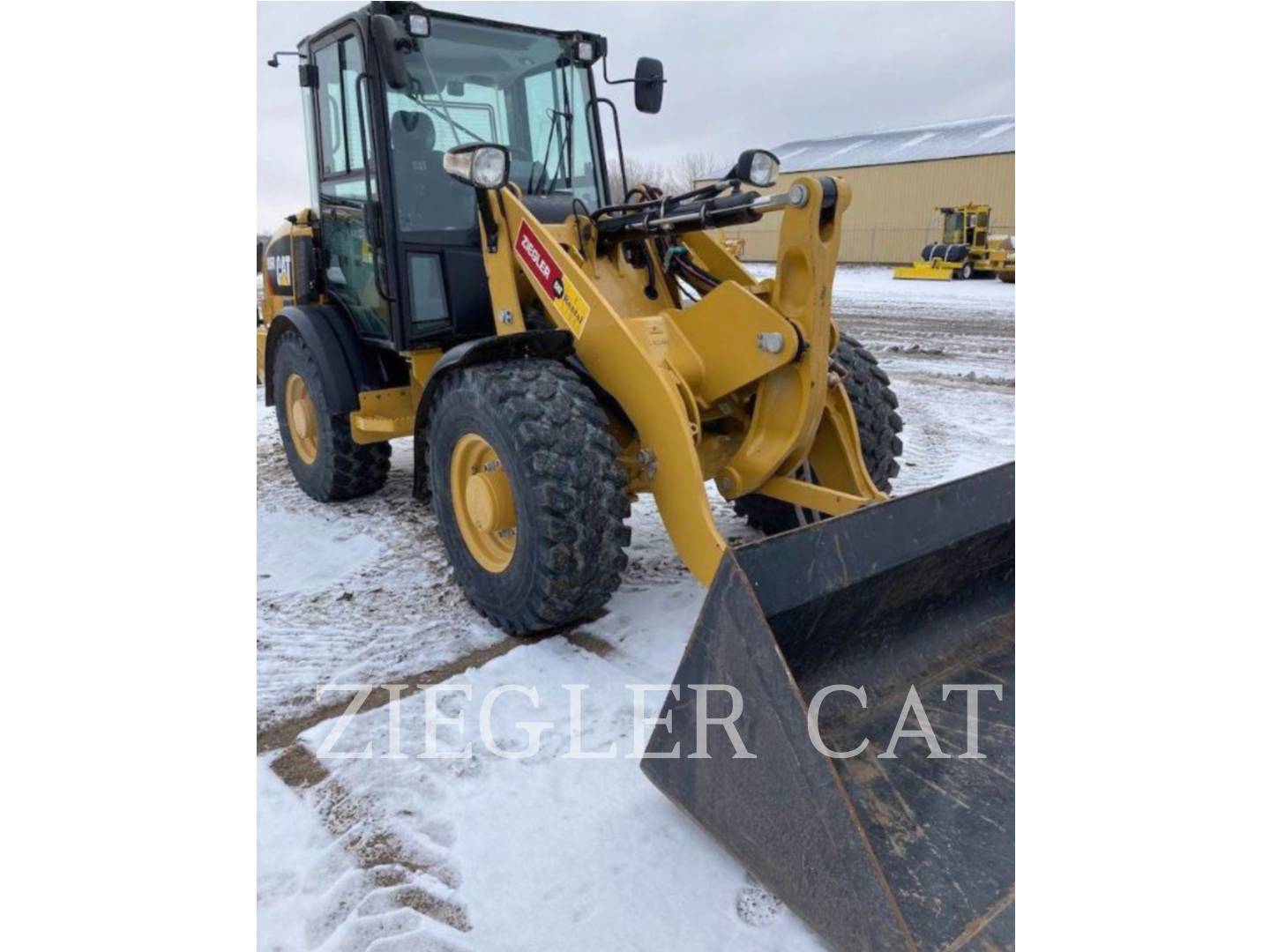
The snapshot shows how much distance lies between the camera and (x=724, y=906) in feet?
6.98

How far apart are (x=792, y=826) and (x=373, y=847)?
109cm

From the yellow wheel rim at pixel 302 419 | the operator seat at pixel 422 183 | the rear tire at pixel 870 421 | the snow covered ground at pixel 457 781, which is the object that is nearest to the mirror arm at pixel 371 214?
the operator seat at pixel 422 183

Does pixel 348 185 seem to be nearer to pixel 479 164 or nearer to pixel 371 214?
pixel 371 214

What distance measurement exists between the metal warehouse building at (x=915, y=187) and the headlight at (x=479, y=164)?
29.4 m

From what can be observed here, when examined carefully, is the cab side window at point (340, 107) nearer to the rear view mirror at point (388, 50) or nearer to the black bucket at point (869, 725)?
the rear view mirror at point (388, 50)

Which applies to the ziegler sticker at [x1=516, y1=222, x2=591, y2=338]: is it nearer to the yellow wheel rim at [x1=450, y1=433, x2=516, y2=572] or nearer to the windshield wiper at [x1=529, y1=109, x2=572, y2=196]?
the yellow wheel rim at [x1=450, y1=433, x2=516, y2=572]

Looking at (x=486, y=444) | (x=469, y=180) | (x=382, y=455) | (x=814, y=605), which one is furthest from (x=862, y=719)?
(x=382, y=455)

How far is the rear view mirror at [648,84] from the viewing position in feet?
14.4

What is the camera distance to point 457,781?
2600 millimetres

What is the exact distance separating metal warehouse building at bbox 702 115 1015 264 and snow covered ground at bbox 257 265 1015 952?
29.5m

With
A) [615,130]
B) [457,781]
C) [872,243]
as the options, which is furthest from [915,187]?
[457,781]

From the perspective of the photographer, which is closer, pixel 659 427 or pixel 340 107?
pixel 659 427

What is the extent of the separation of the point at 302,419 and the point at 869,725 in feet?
12.9

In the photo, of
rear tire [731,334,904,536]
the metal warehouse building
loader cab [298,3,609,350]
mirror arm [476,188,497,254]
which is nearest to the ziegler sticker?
mirror arm [476,188,497,254]
